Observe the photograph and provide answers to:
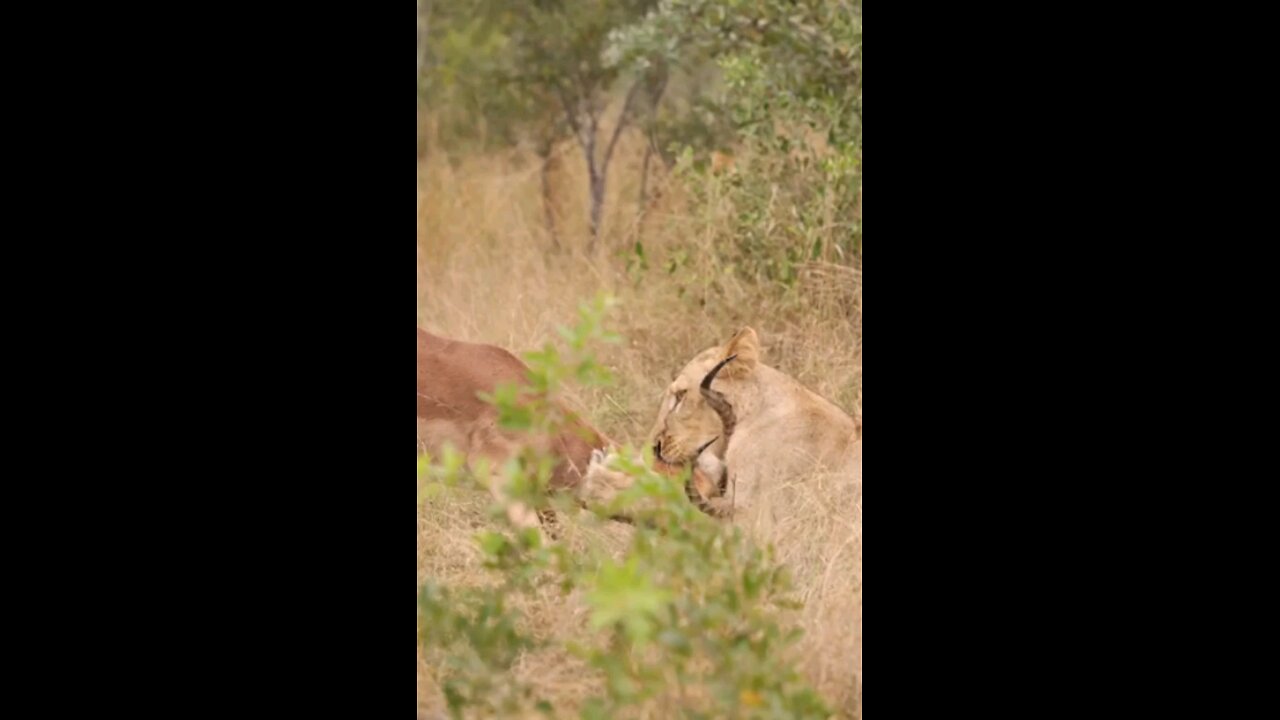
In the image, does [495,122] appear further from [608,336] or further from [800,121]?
[608,336]

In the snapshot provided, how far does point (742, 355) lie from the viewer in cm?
428

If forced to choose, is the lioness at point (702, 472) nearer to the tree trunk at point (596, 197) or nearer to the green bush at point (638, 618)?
the green bush at point (638, 618)

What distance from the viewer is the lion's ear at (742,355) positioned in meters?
4.28

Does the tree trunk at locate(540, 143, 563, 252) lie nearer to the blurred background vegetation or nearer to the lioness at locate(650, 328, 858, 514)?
the blurred background vegetation

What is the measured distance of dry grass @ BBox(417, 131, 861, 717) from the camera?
3.34 metres

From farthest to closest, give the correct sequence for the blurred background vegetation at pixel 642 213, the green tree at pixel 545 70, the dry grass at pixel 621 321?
the green tree at pixel 545 70 < the blurred background vegetation at pixel 642 213 < the dry grass at pixel 621 321

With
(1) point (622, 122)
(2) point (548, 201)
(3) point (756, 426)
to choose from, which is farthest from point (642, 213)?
(3) point (756, 426)

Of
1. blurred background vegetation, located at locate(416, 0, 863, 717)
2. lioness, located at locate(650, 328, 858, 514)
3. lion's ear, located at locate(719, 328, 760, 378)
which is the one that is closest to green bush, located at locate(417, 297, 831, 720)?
blurred background vegetation, located at locate(416, 0, 863, 717)

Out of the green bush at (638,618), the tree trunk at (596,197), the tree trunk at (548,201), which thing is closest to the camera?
the green bush at (638,618)

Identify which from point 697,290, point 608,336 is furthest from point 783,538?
point 697,290

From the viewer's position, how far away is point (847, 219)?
6.18m

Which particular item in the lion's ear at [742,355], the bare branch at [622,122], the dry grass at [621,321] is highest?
the bare branch at [622,122]

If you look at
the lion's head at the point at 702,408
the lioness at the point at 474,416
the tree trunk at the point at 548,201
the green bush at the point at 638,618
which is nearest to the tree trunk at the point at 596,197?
the tree trunk at the point at 548,201

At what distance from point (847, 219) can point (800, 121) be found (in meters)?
0.67
